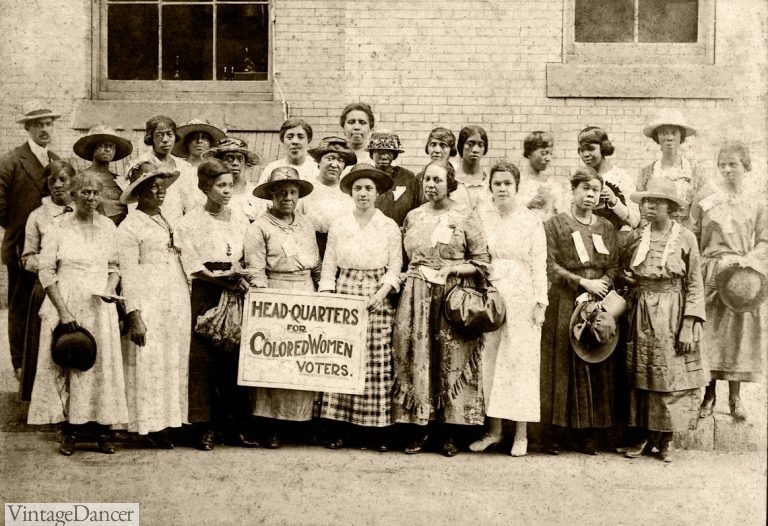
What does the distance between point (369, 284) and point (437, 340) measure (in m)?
0.55

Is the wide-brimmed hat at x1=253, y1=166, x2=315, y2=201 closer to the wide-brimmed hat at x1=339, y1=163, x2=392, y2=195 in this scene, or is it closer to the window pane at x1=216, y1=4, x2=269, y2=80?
the wide-brimmed hat at x1=339, y1=163, x2=392, y2=195

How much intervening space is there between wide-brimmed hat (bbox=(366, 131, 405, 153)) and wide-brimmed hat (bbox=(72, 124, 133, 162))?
1.62m

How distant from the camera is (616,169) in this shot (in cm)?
583

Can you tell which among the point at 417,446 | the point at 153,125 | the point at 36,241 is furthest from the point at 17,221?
the point at 417,446

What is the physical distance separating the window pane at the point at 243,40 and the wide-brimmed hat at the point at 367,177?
4.70 ft

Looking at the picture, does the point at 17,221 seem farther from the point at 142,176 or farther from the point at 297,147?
the point at 297,147

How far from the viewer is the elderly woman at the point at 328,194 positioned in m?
5.57

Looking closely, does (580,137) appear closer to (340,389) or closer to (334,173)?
(334,173)

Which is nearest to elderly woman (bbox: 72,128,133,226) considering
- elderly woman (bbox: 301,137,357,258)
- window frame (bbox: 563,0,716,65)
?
elderly woman (bbox: 301,137,357,258)

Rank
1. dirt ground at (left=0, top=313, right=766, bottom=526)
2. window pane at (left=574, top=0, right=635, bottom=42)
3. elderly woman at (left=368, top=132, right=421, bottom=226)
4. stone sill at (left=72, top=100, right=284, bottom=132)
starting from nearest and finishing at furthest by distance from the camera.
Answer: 1. dirt ground at (left=0, top=313, right=766, bottom=526)
2. elderly woman at (left=368, top=132, right=421, bottom=226)
3. window pane at (left=574, top=0, right=635, bottom=42)
4. stone sill at (left=72, top=100, right=284, bottom=132)

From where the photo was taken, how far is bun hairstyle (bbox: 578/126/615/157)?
572cm

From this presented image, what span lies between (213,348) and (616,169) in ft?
9.74

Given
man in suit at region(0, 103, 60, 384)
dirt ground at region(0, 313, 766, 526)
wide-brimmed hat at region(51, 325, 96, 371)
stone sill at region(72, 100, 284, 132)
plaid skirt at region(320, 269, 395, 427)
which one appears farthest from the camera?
stone sill at region(72, 100, 284, 132)

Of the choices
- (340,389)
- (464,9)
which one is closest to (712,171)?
(464,9)
